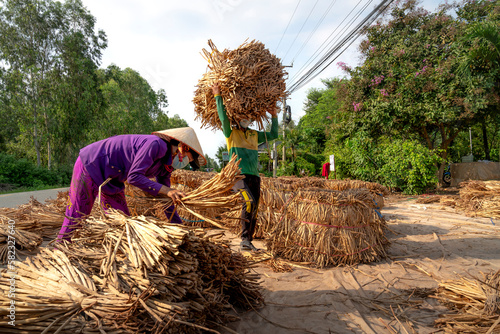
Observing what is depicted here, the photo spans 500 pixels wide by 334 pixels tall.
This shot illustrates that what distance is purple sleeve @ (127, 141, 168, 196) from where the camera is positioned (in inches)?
84.9

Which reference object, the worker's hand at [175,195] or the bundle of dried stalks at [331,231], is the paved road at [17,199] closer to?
the worker's hand at [175,195]

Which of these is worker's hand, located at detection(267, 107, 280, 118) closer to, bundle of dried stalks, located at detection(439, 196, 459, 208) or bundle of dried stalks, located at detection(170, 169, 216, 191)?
bundle of dried stalks, located at detection(170, 169, 216, 191)

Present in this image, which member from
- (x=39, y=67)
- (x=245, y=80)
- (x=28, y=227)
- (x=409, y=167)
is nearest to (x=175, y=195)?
(x=245, y=80)

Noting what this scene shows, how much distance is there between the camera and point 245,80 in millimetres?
3453

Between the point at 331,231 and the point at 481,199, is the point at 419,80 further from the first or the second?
the point at 331,231

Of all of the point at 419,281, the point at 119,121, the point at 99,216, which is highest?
the point at 119,121

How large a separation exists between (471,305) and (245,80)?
3.10 m

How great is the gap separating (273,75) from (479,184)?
23.7 feet

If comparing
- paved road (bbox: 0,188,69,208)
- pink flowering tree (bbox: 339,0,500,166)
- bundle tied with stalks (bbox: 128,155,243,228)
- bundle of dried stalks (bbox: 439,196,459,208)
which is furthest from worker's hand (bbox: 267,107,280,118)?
pink flowering tree (bbox: 339,0,500,166)

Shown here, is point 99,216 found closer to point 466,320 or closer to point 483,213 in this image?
point 466,320

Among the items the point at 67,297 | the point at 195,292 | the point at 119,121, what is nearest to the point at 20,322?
the point at 67,297

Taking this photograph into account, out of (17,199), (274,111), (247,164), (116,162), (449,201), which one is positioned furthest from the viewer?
(17,199)

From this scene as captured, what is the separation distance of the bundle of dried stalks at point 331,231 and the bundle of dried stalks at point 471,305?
3.25 ft

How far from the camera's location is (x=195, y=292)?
5.57ft
